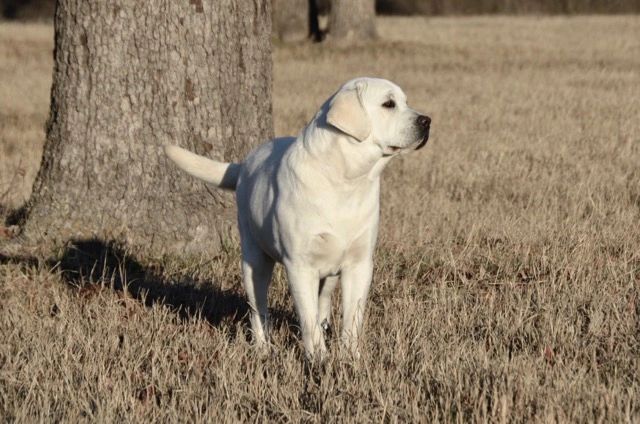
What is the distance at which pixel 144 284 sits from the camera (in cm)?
565

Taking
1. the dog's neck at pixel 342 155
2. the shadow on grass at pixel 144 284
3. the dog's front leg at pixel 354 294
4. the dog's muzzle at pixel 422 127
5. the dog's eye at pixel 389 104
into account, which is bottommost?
the shadow on grass at pixel 144 284

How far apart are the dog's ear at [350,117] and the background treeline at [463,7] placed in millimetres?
37723

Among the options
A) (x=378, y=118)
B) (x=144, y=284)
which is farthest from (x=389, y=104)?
(x=144, y=284)

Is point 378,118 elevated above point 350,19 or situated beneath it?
elevated above

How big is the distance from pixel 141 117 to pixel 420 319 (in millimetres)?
2388

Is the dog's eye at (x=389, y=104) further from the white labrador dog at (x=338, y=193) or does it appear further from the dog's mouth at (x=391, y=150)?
the dog's mouth at (x=391, y=150)

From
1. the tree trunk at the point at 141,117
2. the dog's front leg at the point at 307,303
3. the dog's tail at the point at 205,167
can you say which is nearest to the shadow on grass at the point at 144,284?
the tree trunk at the point at 141,117

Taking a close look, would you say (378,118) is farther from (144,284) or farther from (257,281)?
(144,284)

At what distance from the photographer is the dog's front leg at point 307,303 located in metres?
4.16

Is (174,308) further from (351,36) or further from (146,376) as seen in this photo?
(351,36)

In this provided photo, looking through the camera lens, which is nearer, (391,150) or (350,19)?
(391,150)

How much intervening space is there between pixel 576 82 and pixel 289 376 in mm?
13980

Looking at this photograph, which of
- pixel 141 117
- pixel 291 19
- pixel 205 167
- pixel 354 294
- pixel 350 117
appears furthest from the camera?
pixel 291 19

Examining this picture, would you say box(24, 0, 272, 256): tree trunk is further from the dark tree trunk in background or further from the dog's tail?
the dark tree trunk in background
